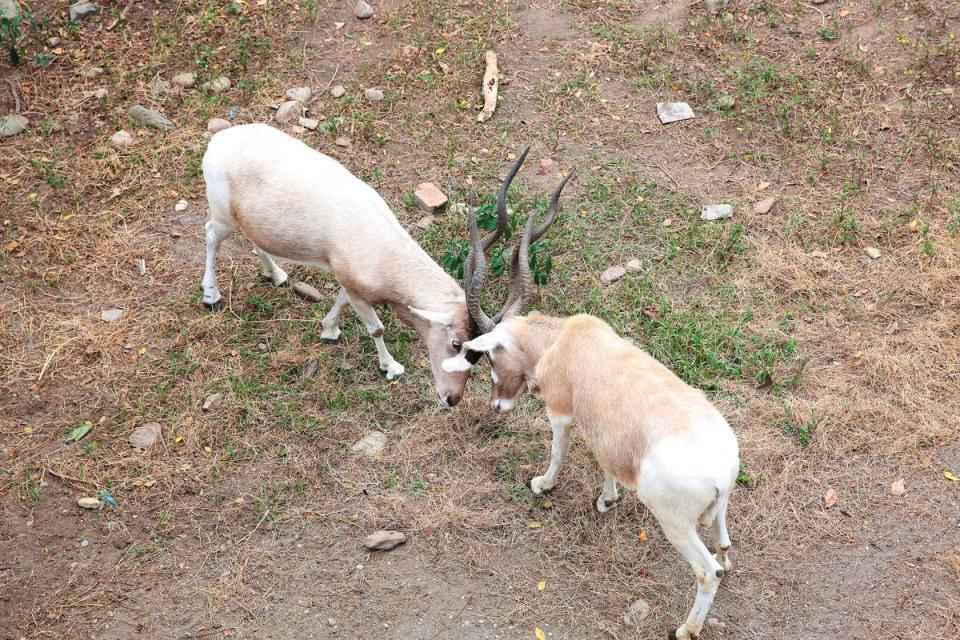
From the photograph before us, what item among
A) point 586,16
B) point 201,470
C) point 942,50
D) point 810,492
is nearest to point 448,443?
point 201,470

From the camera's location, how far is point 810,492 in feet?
22.4

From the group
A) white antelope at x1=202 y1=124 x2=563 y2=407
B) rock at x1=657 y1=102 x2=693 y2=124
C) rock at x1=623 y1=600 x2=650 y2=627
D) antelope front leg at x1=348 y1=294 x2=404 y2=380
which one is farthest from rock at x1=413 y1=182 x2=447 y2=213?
rock at x1=623 y1=600 x2=650 y2=627

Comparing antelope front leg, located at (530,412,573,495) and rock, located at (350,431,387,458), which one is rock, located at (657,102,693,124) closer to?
antelope front leg, located at (530,412,573,495)

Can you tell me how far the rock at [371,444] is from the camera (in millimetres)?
7352

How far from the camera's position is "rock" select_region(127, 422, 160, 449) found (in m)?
7.34

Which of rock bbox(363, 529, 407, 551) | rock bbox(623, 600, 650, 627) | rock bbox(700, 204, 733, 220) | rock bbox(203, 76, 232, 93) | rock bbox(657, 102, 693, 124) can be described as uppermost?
rock bbox(203, 76, 232, 93)

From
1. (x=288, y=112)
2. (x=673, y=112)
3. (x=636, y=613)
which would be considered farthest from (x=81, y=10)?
(x=636, y=613)

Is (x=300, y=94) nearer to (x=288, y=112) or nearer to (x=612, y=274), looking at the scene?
(x=288, y=112)

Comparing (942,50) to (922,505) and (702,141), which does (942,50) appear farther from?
(922,505)

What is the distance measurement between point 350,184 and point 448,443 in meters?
2.56

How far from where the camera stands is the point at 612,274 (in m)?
8.73

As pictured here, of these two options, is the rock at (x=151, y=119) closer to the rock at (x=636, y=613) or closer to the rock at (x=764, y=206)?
the rock at (x=764, y=206)

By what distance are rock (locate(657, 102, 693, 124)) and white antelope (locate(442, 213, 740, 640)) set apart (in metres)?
4.40

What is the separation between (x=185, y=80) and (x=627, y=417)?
8255 millimetres
